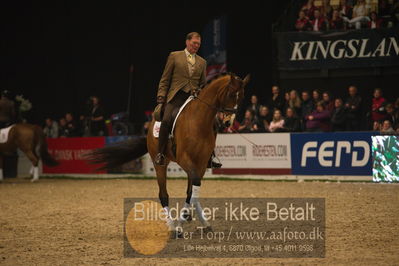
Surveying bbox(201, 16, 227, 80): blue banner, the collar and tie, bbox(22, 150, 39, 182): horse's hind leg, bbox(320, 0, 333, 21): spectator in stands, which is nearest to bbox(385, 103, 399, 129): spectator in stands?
bbox(320, 0, 333, 21): spectator in stands

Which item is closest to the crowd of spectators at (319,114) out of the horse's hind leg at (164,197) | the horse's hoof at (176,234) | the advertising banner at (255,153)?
the advertising banner at (255,153)

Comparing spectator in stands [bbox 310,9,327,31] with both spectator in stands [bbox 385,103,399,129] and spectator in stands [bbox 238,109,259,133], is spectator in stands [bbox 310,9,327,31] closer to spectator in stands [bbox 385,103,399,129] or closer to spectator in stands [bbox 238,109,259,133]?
spectator in stands [bbox 238,109,259,133]

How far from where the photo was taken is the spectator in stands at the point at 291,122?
19.0 m

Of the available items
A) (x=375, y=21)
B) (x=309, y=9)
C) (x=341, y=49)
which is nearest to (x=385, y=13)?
(x=375, y=21)

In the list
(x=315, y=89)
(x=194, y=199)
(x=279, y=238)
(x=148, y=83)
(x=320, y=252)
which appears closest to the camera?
(x=320, y=252)

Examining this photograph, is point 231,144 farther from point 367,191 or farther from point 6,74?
point 6,74

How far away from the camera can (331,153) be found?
17938mm

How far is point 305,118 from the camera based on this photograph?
1911 centimetres

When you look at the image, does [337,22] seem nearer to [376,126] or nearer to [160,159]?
[376,126]

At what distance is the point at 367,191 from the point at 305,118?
467cm

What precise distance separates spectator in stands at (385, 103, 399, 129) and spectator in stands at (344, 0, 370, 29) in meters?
3.28

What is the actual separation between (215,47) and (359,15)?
517 centimetres

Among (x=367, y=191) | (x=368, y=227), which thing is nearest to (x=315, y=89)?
(x=367, y=191)

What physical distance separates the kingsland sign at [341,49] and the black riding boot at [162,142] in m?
11.3
